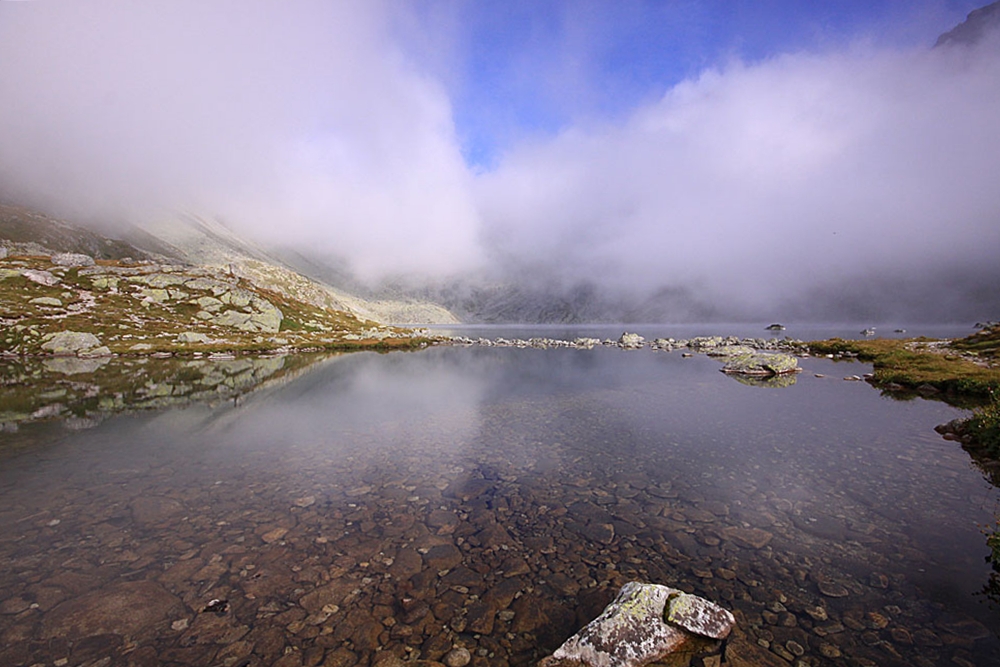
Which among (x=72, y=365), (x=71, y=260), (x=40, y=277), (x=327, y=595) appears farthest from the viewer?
(x=71, y=260)

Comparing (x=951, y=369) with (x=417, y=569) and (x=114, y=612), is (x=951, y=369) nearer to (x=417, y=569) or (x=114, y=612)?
(x=417, y=569)

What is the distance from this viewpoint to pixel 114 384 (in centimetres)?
3753

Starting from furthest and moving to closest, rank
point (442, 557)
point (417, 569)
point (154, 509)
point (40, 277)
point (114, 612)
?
point (40, 277)
point (154, 509)
point (442, 557)
point (417, 569)
point (114, 612)

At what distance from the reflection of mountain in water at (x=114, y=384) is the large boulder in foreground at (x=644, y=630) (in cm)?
3036

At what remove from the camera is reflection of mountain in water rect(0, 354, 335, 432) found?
27616 millimetres

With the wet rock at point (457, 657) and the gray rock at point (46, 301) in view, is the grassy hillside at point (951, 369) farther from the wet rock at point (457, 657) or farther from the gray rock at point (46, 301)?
the gray rock at point (46, 301)

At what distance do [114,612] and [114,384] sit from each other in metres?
38.8

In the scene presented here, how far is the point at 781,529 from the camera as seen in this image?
1312 cm

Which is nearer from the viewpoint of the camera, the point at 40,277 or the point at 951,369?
the point at 951,369

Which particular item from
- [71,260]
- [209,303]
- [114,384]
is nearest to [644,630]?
[114,384]

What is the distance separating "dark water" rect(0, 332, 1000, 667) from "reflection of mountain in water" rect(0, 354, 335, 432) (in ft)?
17.2

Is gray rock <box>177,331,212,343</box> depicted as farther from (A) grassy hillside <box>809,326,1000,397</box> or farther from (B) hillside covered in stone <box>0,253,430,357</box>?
(A) grassy hillside <box>809,326,1000,397</box>

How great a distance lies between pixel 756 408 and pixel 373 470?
27.6 meters

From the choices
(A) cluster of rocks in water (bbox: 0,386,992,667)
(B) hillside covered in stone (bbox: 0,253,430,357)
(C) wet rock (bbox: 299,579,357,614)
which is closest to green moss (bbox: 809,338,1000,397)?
(A) cluster of rocks in water (bbox: 0,386,992,667)
